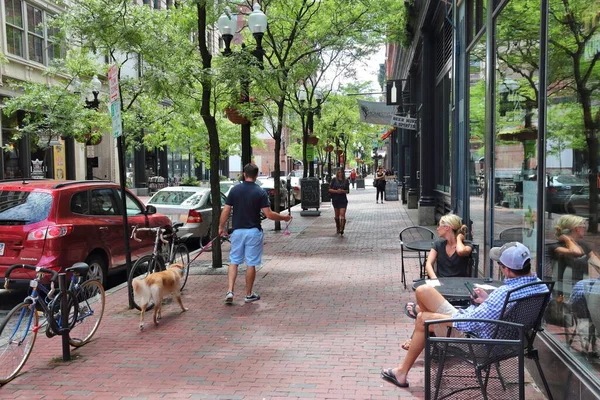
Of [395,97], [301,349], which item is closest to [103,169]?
[395,97]

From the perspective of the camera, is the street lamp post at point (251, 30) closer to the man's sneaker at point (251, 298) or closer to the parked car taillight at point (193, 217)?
the parked car taillight at point (193, 217)

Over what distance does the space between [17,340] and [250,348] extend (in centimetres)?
215

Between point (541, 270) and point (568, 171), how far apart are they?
107 cm

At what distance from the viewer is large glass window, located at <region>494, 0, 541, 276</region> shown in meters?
5.47

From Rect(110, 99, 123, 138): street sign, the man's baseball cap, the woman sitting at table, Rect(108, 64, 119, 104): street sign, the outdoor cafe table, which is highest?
Rect(108, 64, 119, 104): street sign

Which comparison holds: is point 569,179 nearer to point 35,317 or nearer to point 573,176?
point 573,176

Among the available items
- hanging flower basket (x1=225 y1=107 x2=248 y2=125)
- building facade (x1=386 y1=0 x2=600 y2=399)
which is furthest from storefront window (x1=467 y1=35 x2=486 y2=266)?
hanging flower basket (x1=225 y1=107 x2=248 y2=125)

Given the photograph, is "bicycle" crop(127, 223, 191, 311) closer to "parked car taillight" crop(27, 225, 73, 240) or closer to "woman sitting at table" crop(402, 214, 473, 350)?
"parked car taillight" crop(27, 225, 73, 240)

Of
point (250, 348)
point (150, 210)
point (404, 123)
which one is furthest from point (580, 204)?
point (404, 123)

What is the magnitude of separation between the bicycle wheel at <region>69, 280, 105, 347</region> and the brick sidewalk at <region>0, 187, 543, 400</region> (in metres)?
0.15

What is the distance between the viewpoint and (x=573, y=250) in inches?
170

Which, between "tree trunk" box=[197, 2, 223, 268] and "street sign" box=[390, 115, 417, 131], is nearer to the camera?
"tree trunk" box=[197, 2, 223, 268]

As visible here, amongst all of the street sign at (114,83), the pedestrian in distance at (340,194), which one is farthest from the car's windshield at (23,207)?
the pedestrian in distance at (340,194)

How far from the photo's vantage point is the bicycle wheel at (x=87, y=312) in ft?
18.7
